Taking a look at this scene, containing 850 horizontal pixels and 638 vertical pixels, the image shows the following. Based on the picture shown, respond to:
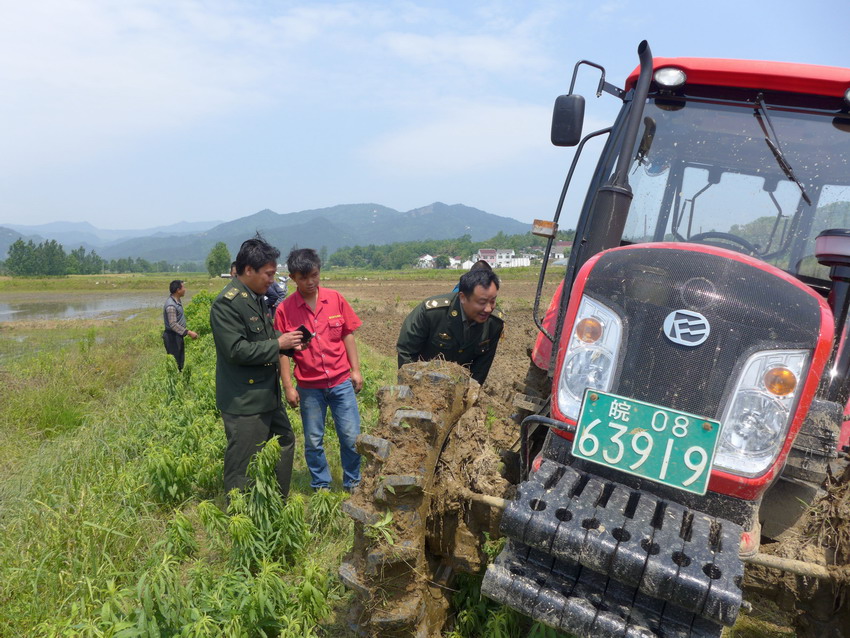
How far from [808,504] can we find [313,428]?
305 cm

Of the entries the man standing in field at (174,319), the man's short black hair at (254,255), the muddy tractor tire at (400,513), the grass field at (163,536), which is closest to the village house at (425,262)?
the man standing in field at (174,319)

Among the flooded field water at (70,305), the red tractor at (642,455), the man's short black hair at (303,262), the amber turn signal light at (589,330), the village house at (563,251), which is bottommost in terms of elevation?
the flooded field water at (70,305)

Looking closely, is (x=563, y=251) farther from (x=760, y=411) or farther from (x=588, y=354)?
(x=760, y=411)

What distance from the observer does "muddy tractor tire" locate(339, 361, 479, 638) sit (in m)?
2.03

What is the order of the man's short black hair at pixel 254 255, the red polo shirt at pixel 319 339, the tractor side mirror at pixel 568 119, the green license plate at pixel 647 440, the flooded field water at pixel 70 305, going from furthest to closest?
the flooded field water at pixel 70 305
the red polo shirt at pixel 319 339
the man's short black hair at pixel 254 255
the tractor side mirror at pixel 568 119
the green license plate at pixel 647 440

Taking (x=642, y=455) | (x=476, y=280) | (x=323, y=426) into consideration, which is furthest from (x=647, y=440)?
(x=323, y=426)

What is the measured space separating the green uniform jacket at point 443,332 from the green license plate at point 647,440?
203 cm

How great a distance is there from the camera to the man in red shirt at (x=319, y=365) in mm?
3951

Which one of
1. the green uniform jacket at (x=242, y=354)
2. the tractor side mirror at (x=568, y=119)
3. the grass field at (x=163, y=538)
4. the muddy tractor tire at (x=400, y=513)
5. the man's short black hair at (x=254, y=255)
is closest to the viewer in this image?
the muddy tractor tire at (x=400, y=513)

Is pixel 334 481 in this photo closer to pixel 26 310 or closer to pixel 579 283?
pixel 579 283

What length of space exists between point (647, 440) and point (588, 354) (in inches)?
16.1

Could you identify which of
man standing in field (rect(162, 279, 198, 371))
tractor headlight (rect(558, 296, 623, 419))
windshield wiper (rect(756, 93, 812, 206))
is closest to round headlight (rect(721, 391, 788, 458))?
tractor headlight (rect(558, 296, 623, 419))

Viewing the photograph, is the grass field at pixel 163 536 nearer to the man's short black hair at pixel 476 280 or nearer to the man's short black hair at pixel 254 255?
the man's short black hair at pixel 254 255

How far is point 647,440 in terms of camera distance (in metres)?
1.84
